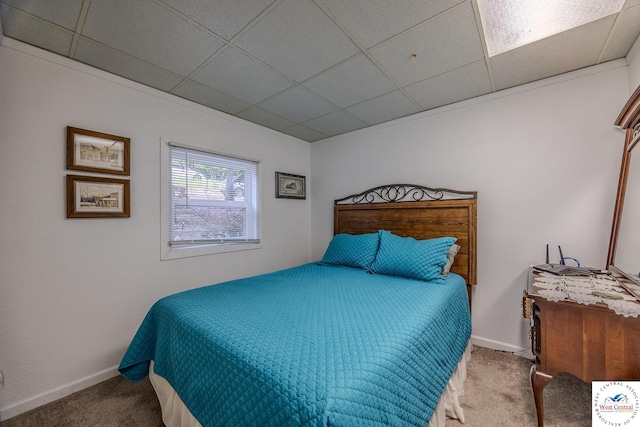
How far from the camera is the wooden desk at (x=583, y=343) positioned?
1.14 m

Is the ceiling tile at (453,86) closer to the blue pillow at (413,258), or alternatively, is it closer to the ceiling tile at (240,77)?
the ceiling tile at (240,77)

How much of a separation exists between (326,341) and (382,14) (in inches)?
68.5

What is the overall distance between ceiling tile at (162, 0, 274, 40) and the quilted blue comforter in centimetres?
168

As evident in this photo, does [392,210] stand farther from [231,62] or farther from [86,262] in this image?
[86,262]

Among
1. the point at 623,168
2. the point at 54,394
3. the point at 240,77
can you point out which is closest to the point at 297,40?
the point at 240,77

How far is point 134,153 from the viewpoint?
2094 mm

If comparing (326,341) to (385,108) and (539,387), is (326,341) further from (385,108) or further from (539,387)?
(385,108)

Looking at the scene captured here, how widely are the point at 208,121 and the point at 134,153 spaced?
2.51 ft

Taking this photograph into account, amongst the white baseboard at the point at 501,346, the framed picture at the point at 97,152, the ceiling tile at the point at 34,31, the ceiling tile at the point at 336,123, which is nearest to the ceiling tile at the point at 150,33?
the ceiling tile at the point at 34,31

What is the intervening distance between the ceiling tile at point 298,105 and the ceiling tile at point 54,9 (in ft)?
4.38

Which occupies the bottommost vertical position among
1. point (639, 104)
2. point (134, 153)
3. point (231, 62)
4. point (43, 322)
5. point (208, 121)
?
point (43, 322)

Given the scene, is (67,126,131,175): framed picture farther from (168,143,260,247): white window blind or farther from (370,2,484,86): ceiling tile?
(370,2,484,86): ceiling tile

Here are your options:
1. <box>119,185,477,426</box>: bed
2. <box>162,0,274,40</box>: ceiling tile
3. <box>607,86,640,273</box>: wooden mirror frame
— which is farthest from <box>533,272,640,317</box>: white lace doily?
<box>162,0,274,40</box>: ceiling tile

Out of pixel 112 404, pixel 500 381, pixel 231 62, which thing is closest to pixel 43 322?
pixel 112 404
